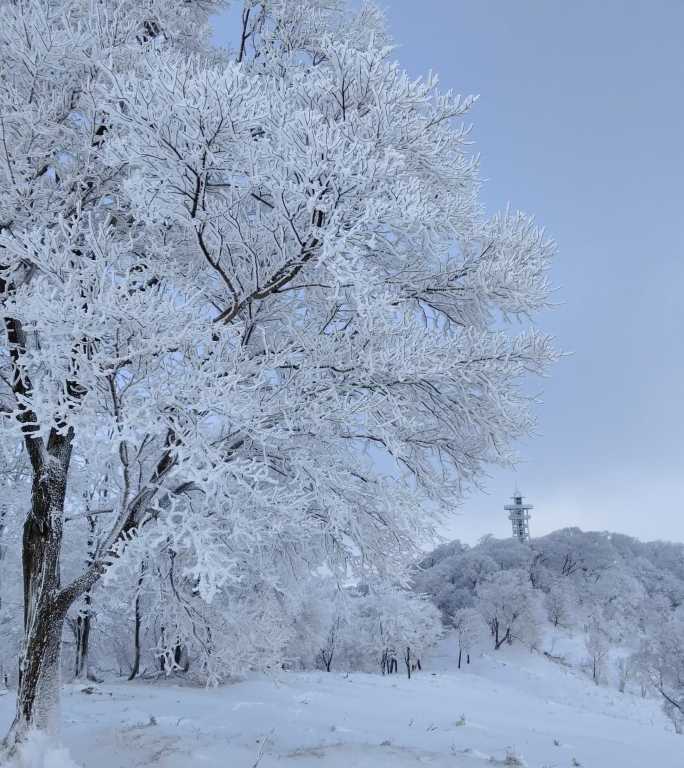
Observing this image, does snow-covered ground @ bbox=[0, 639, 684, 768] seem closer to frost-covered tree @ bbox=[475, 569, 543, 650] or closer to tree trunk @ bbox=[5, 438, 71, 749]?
tree trunk @ bbox=[5, 438, 71, 749]

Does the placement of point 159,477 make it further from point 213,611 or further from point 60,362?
point 213,611

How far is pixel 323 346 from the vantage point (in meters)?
5.84

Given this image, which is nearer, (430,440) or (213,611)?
(430,440)

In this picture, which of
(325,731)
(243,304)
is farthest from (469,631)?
(243,304)

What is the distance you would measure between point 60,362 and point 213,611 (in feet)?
18.5

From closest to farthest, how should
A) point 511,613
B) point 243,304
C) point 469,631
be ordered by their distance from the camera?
point 243,304 → point 469,631 → point 511,613

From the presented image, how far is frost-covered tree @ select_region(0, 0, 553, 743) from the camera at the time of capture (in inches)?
180

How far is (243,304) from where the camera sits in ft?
19.2

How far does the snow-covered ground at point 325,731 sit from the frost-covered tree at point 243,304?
1.49 meters

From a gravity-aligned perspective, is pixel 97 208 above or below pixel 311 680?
above

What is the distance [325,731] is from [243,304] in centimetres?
669

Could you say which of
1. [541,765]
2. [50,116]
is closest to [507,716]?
[541,765]

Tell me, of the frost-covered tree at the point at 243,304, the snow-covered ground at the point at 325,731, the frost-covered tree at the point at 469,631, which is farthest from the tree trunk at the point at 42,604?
the frost-covered tree at the point at 469,631

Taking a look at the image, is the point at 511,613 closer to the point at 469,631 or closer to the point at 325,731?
the point at 469,631
